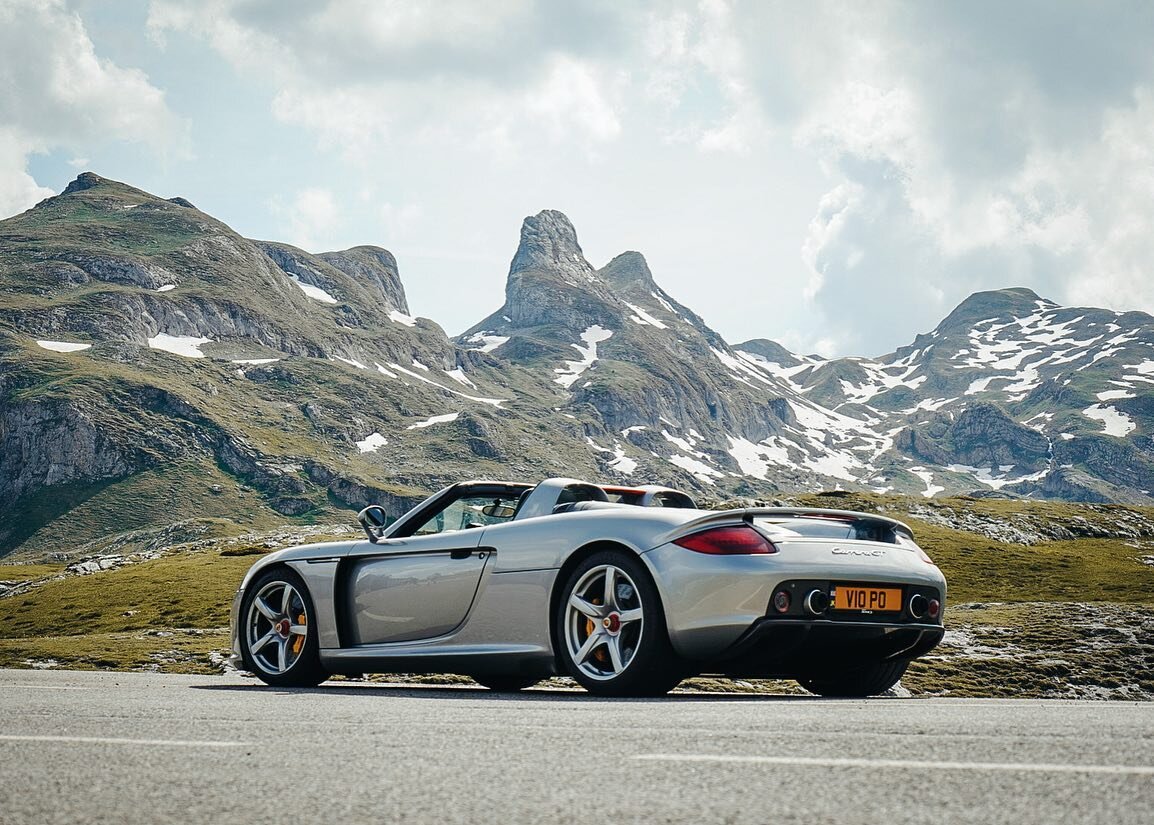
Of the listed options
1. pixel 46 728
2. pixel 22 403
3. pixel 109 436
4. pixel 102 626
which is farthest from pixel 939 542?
pixel 22 403

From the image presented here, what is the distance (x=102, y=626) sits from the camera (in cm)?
4178

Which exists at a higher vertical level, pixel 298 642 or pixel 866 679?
pixel 298 642

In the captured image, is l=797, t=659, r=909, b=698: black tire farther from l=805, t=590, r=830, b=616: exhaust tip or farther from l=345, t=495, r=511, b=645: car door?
l=345, t=495, r=511, b=645: car door

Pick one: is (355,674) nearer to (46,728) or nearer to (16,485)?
(46,728)

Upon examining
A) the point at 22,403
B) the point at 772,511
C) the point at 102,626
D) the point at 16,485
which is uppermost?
the point at 22,403

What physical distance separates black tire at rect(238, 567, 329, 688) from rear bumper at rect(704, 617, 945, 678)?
4.04m

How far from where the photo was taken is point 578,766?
4.27 metres

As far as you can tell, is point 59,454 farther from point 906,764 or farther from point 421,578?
point 906,764

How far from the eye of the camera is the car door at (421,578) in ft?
32.0

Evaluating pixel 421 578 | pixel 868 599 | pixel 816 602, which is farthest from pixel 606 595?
pixel 421 578

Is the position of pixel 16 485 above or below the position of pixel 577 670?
above

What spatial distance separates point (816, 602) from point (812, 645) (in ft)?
1.06

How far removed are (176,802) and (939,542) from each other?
67.9 metres

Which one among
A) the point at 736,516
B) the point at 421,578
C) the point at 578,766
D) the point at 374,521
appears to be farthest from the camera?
the point at 374,521
